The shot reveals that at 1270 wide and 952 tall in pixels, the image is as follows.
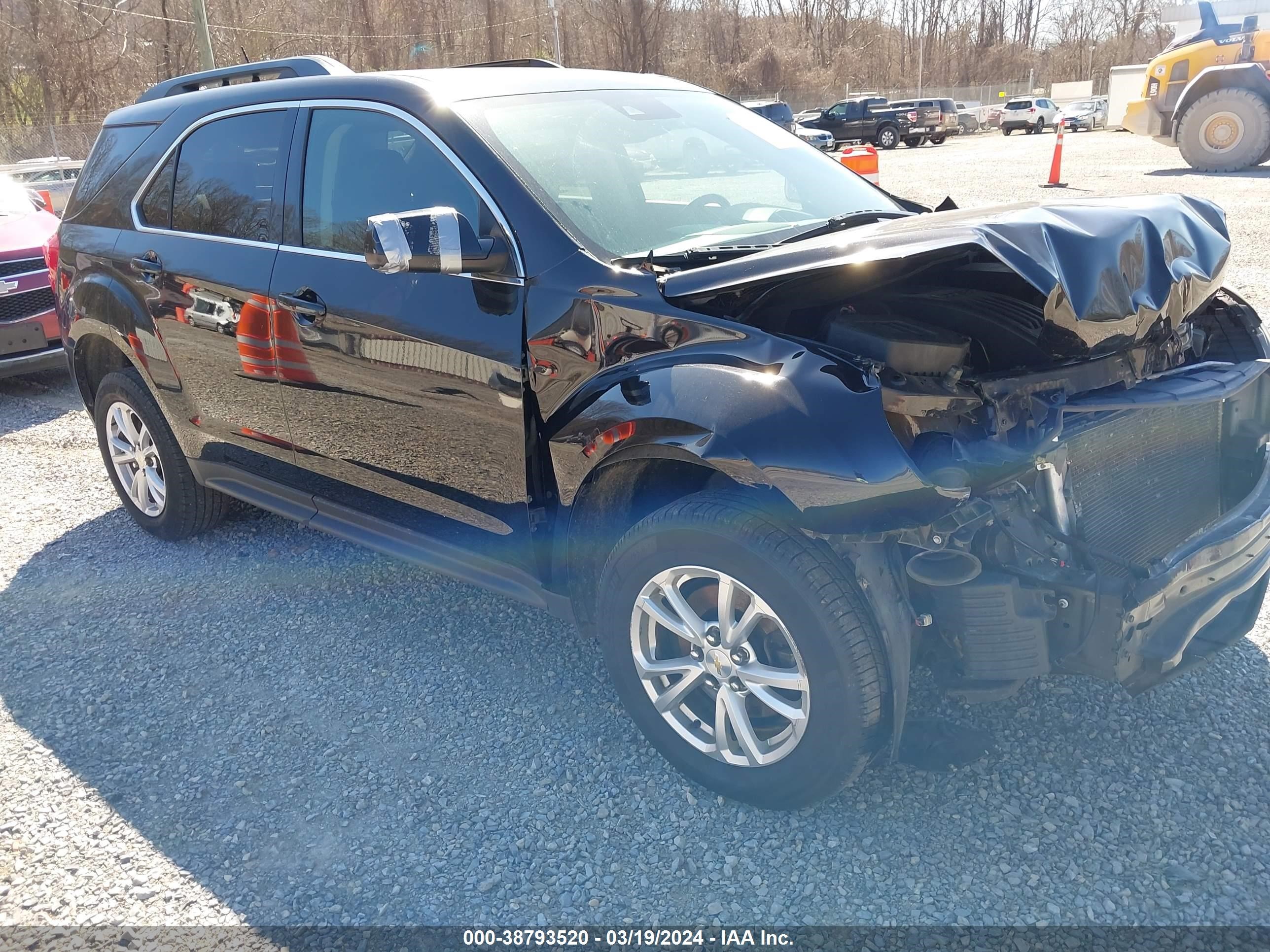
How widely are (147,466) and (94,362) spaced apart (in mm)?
642

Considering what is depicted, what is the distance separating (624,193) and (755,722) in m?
1.72

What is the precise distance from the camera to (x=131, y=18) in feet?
130

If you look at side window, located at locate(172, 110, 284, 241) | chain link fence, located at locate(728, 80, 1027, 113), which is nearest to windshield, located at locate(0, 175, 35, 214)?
side window, located at locate(172, 110, 284, 241)

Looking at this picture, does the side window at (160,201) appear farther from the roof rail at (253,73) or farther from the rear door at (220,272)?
the roof rail at (253,73)

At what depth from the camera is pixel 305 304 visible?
3.45m

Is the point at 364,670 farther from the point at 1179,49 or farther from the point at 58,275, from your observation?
the point at 1179,49

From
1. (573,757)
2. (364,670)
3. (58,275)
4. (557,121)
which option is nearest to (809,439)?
(573,757)

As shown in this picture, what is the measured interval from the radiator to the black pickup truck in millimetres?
36014

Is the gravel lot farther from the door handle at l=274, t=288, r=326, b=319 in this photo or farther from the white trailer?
the white trailer

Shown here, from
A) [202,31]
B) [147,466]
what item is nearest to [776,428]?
[147,466]

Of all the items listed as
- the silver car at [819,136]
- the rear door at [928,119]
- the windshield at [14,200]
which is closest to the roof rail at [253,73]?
the windshield at [14,200]

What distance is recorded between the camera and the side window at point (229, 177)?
370cm

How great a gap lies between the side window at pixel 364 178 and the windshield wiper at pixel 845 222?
1021mm

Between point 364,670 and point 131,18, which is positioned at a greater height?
point 131,18
